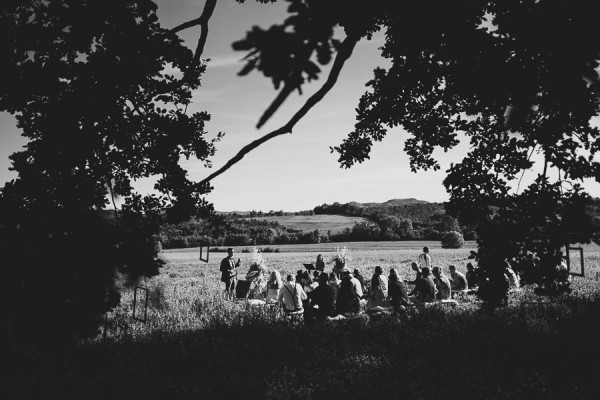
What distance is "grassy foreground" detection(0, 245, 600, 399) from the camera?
17.3ft

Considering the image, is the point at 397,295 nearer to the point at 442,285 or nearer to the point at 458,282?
the point at 442,285

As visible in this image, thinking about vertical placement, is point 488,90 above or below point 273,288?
above

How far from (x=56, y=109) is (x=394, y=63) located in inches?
151

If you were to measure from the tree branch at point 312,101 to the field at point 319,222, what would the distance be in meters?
61.0

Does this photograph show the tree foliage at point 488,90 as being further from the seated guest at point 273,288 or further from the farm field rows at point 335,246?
the farm field rows at point 335,246

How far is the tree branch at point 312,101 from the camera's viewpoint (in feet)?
5.86

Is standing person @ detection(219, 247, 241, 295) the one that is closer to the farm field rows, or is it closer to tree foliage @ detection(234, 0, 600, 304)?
tree foliage @ detection(234, 0, 600, 304)

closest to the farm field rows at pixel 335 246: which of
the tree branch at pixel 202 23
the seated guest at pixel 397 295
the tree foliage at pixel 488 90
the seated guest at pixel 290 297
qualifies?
the seated guest at pixel 397 295

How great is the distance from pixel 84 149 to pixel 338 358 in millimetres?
5302

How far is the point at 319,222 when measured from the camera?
73.0 metres

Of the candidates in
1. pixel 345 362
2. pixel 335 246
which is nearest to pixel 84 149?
pixel 345 362

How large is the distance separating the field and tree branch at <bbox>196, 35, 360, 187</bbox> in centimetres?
6099

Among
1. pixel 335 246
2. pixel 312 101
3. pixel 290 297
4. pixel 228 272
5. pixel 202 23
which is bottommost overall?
pixel 335 246

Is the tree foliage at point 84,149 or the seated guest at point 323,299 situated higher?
the tree foliage at point 84,149
